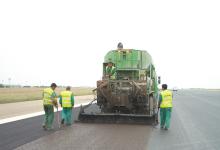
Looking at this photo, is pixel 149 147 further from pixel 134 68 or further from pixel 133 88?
pixel 134 68

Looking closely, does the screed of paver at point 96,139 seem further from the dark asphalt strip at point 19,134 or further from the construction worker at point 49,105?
the construction worker at point 49,105

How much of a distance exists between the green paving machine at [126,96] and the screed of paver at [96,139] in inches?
→ 53.7

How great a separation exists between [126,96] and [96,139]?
4.97 meters

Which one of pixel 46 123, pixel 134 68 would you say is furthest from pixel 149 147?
pixel 134 68

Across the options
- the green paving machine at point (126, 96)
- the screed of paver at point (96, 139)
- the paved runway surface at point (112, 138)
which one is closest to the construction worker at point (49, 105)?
the paved runway surface at point (112, 138)

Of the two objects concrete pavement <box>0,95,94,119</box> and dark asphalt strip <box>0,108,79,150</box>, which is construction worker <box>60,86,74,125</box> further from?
concrete pavement <box>0,95,94,119</box>

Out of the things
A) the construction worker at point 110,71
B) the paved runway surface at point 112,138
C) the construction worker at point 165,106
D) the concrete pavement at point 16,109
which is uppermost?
the construction worker at point 110,71

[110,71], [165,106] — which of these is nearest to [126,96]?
[110,71]

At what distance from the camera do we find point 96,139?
10.9m

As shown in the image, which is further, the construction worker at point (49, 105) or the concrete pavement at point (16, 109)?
the concrete pavement at point (16, 109)

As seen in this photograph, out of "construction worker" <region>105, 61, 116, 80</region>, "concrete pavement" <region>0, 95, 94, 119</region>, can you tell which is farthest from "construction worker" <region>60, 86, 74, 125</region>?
"concrete pavement" <region>0, 95, 94, 119</region>

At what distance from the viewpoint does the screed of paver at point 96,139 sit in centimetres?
946

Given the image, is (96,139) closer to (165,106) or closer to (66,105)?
(165,106)

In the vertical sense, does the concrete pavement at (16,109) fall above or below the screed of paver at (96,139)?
above
